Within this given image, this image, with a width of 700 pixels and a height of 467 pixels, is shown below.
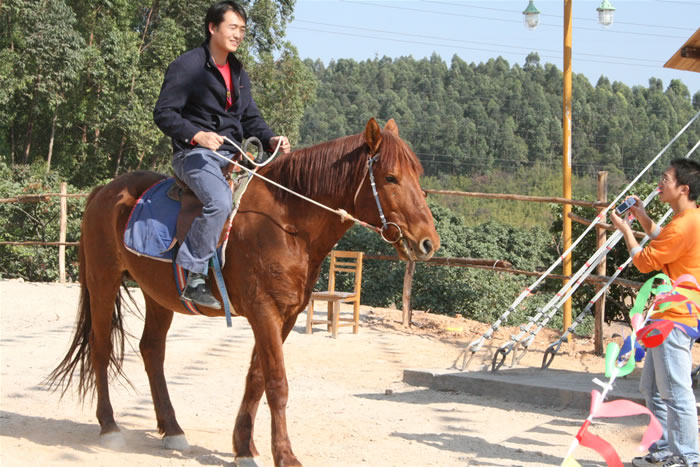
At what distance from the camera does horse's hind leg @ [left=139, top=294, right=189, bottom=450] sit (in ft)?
12.9

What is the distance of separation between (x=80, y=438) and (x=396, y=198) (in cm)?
255

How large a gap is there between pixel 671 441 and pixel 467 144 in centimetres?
6135

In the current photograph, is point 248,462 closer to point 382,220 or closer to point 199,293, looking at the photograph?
point 199,293

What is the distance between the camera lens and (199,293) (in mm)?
3496

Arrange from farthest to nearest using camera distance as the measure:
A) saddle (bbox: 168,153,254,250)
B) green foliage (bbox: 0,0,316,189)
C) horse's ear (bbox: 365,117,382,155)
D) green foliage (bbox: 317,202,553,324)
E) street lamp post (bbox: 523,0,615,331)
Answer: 1. green foliage (bbox: 0,0,316,189)
2. green foliage (bbox: 317,202,553,324)
3. street lamp post (bbox: 523,0,615,331)
4. saddle (bbox: 168,153,254,250)
5. horse's ear (bbox: 365,117,382,155)

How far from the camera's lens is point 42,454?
362 centimetres

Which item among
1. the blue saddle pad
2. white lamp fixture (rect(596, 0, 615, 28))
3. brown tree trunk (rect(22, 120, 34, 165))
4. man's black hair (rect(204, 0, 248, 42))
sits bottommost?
the blue saddle pad

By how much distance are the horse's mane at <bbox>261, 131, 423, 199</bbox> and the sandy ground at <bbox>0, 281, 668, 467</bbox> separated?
153 cm

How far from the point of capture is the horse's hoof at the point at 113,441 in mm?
3936

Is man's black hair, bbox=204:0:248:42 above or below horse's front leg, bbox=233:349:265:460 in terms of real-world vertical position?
above

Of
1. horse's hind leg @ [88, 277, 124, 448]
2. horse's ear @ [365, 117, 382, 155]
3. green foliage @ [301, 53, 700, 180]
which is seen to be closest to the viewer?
horse's ear @ [365, 117, 382, 155]

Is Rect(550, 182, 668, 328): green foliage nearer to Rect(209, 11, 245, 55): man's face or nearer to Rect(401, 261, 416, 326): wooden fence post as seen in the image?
Rect(401, 261, 416, 326): wooden fence post

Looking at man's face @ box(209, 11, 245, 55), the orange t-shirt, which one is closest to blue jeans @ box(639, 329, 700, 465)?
the orange t-shirt

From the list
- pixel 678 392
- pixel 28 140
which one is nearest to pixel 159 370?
pixel 678 392
